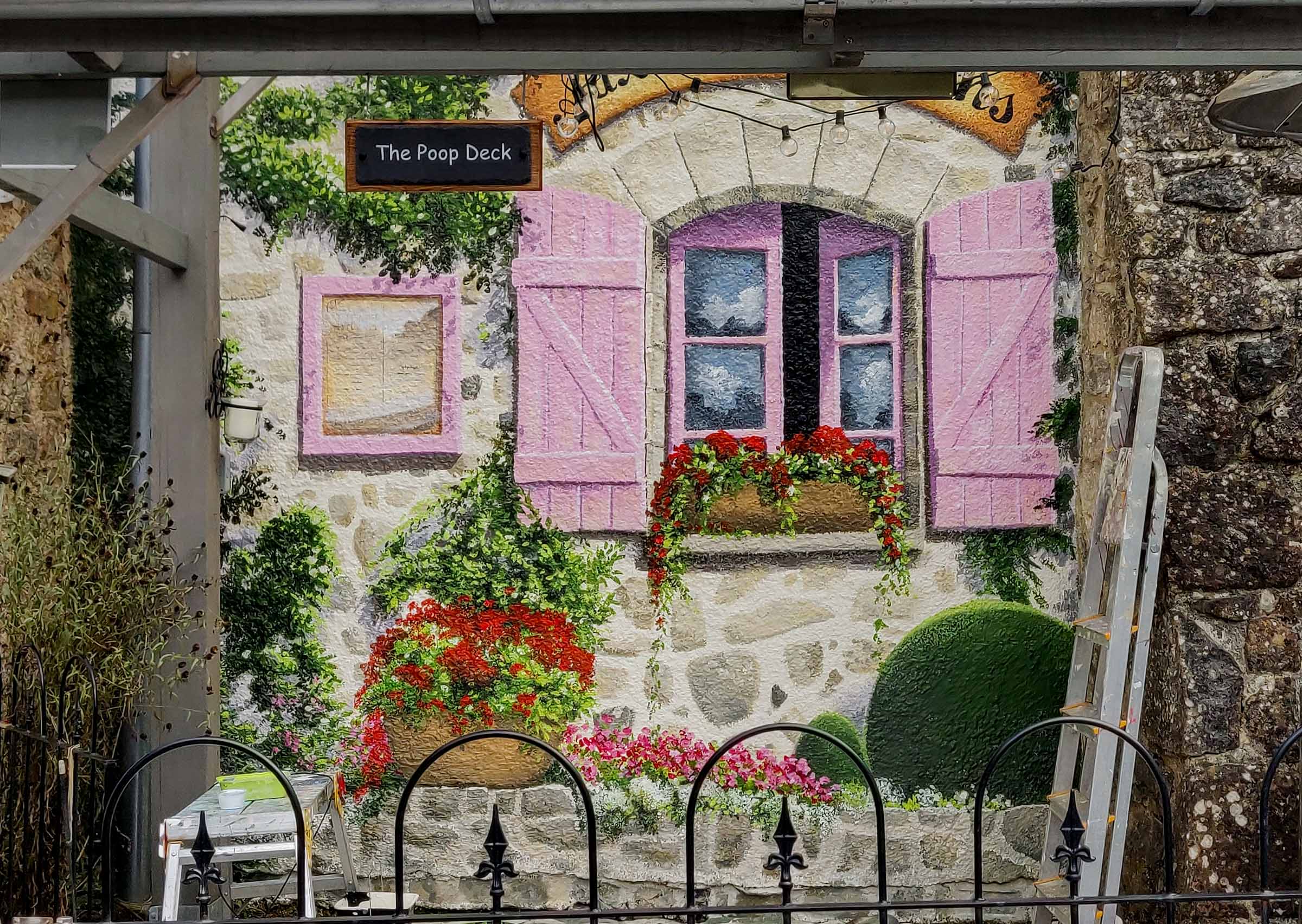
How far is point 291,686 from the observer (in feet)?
15.0

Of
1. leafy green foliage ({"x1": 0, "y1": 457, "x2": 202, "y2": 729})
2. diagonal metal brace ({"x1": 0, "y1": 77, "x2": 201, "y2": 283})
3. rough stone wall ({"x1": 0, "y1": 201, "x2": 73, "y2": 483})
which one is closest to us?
diagonal metal brace ({"x1": 0, "y1": 77, "x2": 201, "y2": 283})

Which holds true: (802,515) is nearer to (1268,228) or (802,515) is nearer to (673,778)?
(673,778)

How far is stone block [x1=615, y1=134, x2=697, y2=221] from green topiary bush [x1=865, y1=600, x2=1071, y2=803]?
1915mm

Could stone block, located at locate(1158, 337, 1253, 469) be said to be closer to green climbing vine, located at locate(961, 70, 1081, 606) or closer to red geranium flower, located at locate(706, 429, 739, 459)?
green climbing vine, located at locate(961, 70, 1081, 606)

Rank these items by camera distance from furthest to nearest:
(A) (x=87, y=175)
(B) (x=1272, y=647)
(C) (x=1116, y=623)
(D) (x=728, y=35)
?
1. (B) (x=1272, y=647)
2. (C) (x=1116, y=623)
3. (A) (x=87, y=175)
4. (D) (x=728, y=35)

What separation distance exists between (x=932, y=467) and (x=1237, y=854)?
168 centimetres

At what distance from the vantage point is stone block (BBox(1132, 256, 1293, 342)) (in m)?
3.81

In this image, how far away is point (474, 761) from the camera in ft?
14.8

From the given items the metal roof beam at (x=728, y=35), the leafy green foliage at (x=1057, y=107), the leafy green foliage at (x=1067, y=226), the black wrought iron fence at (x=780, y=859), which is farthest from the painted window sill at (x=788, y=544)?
the metal roof beam at (x=728, y=35)

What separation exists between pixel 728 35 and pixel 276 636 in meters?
3.19

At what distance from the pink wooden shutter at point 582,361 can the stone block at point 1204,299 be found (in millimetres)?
1822

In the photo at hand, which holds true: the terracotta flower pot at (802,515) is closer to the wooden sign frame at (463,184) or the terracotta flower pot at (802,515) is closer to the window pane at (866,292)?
the window pane at (866,292)

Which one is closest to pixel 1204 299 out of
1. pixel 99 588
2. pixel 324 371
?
pixel 324 371

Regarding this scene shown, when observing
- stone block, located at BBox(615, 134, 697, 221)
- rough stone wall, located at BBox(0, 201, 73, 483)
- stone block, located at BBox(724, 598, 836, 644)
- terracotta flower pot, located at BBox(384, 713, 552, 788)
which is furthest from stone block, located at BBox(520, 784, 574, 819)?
stone block, located at BBox(615, 134, 697, 221)
